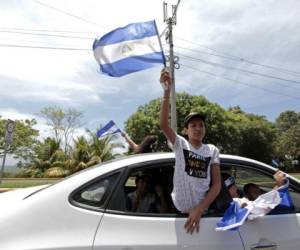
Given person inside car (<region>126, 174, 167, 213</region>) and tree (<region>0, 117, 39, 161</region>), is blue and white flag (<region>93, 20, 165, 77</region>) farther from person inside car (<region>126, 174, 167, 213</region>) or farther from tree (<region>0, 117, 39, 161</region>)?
tree (<region>0, 117, 39, 161</region>)

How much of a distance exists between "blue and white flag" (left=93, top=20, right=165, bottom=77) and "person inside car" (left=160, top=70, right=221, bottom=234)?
292cm

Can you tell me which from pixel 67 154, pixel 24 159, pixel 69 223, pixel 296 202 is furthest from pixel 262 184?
pixel 24 159

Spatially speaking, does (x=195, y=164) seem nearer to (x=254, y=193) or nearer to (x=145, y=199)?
(x=145, y=199)

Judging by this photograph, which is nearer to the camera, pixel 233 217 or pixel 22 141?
pixel 233 217

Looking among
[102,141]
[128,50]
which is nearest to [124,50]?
[128,50]

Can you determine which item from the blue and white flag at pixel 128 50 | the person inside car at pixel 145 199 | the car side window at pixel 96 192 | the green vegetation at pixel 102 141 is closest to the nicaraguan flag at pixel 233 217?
the person inside car at pixel 145 199

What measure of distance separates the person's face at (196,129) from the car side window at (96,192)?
76cm

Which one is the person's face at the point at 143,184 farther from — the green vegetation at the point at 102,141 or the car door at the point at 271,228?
the green vegetation at the point at 102,141

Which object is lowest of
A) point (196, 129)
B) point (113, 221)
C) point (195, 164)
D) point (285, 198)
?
point (113, 221)

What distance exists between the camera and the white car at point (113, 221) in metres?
2.95

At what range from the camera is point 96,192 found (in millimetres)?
3201

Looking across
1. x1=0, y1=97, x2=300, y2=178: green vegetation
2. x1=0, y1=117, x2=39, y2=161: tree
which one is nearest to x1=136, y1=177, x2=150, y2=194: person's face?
x1=0, y1=97, x2=300, y2=178: green vegetation

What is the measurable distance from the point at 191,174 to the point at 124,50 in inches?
138

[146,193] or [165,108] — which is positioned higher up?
[165,108]
